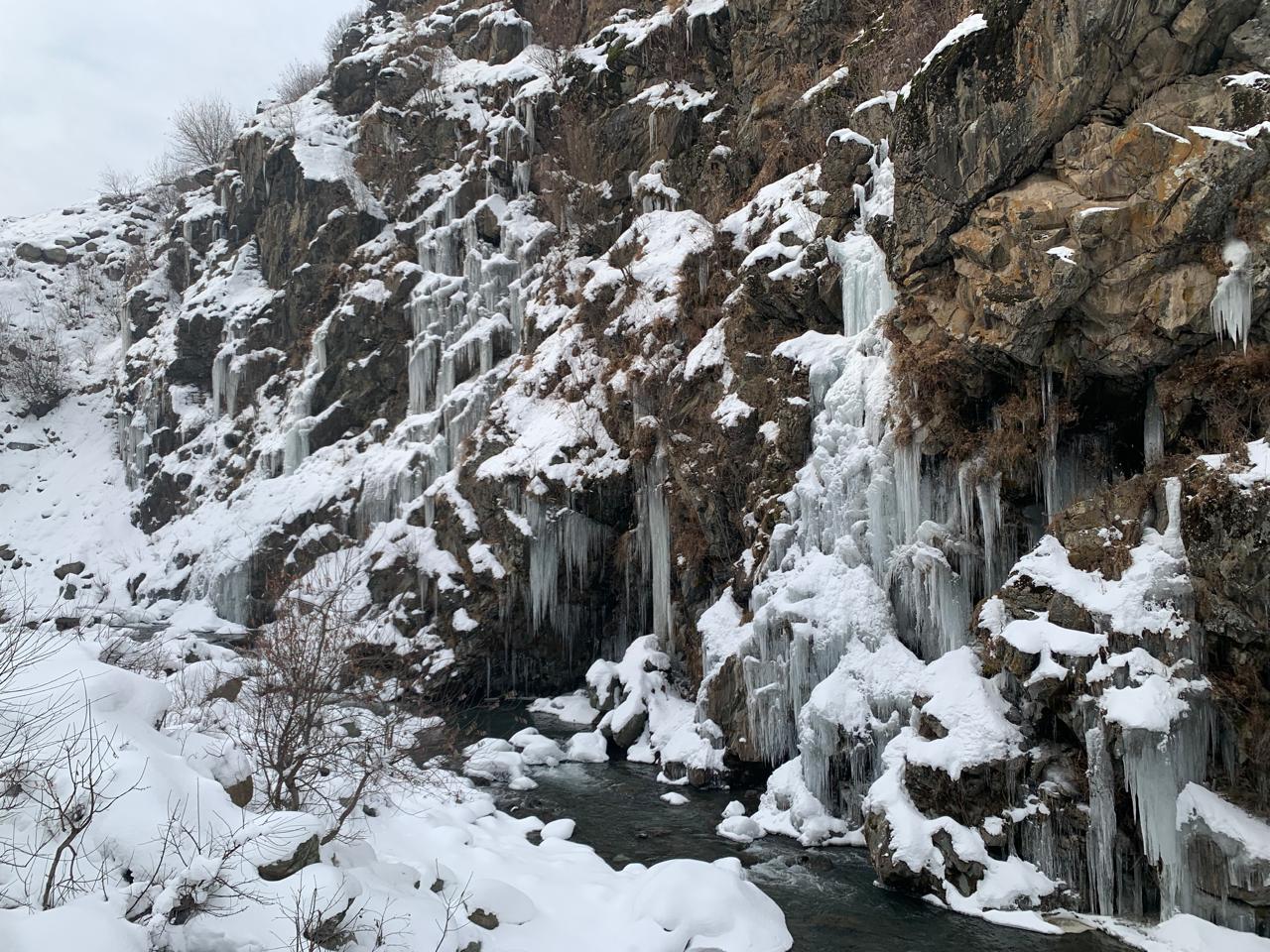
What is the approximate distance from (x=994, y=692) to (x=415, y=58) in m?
34.0

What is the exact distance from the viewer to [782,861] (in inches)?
437

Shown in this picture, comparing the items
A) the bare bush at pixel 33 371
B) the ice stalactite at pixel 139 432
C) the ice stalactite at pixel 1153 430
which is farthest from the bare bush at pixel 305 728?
the bare bush at pixel 33 371

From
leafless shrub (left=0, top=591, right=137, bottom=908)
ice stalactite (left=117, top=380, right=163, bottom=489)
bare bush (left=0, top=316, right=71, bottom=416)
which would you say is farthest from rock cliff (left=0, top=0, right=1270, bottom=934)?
bare bush (left=0, top=316, right=71, bottom=416)

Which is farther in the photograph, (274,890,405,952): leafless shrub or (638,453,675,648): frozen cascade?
(638,453,675,648): frozen cascade

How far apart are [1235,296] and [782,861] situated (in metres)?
8.75

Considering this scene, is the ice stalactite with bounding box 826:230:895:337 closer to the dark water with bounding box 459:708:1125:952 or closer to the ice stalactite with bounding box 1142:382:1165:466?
the ice stalactite with bounding box 1142:382:1165:466

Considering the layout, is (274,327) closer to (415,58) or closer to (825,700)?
(415,58)

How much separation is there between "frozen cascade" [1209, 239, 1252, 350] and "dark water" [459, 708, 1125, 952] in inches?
258

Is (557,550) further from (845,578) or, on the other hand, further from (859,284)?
(859,284)

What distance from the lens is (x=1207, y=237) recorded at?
926 centimetres

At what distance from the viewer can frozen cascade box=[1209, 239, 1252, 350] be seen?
887 centimetres

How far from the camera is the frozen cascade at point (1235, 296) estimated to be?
8.87 m

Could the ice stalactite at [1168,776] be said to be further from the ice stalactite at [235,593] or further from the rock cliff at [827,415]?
the ice stalactite at [235,593]

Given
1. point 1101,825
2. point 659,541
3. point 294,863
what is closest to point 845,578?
point 1101,825
